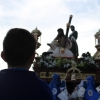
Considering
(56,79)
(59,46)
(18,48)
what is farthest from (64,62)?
(18,48)

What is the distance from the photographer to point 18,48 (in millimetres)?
1402

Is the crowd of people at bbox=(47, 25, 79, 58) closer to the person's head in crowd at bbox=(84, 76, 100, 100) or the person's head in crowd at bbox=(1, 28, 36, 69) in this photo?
the person's head in crowd at bbox=(84, 76, 100, 100)

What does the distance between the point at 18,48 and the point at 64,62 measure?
30.6ft

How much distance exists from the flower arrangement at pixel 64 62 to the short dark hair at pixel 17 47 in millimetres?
9107

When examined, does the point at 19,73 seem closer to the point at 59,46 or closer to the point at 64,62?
the point at 64,62

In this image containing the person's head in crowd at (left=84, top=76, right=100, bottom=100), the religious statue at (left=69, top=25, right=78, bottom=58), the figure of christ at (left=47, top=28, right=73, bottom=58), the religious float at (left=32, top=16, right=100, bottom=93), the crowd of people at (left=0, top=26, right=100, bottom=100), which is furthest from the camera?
the religious statue at (left=69, top=25, right=78, bottom=58)

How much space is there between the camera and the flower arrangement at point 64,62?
34.7ft

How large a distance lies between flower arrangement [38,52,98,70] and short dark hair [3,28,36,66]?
29.9ft

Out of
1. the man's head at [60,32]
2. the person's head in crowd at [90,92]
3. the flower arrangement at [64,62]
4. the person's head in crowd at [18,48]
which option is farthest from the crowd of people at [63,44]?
the person's head in crowd at [18,48]

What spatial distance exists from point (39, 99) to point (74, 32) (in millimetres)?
11466

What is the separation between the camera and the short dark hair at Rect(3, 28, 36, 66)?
1.40 meters

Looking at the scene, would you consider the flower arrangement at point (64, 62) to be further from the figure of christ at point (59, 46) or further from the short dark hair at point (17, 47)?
the short dark hair at point (17, 47)

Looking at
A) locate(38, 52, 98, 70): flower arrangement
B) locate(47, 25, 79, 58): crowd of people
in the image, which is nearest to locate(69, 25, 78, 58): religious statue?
locate(47, 25, 79, 58): crowd of people

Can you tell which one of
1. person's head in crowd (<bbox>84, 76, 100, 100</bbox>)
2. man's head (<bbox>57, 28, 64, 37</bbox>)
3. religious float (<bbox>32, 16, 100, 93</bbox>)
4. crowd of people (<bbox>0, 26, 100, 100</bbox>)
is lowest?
person's head in crowd (<bbox>84, 76, 100, 100</bbox>)
